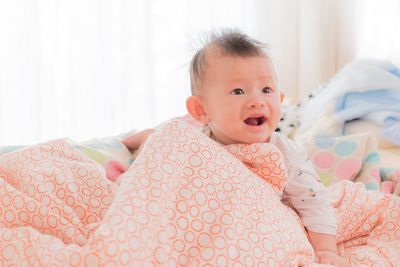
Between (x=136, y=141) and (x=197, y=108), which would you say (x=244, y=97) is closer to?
(x=197, y=108)

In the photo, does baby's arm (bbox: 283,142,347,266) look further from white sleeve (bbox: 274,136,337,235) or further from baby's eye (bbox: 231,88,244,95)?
baby's eye (bbox: 231,88,244,95)

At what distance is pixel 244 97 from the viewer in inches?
49.9

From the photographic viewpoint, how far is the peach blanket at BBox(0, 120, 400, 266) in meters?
0.95

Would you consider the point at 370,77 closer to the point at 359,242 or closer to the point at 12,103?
the point at 359,242

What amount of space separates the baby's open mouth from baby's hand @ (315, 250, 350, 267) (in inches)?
11.5

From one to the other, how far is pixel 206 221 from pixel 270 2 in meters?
2.35

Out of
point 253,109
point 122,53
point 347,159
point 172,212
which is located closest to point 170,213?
point 172,212

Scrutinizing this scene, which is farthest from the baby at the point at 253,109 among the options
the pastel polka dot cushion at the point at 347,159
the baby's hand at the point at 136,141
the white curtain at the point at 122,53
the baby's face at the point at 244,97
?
the white curtain at the point at 122,53

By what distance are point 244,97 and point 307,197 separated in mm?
250

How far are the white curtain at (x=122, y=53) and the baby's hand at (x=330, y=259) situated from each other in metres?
1.52

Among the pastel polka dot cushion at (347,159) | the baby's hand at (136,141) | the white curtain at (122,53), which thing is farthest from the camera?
the white curtain at (122,53)

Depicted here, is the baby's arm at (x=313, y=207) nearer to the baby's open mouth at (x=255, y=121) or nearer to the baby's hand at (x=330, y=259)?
the baby's hand at (x=330, y=259)

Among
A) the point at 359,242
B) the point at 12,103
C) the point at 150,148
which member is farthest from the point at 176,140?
the point at 12,103

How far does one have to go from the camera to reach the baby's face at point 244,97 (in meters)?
1.27
